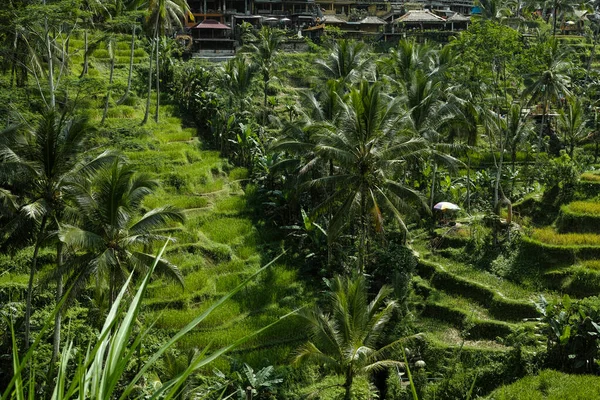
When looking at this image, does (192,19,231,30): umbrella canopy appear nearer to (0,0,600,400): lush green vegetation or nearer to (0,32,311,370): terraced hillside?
(0,0,600,400): lush green vegetation

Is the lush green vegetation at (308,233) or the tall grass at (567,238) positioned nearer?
the lush green vegetation at (308,233)

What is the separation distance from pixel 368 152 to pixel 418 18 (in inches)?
1361

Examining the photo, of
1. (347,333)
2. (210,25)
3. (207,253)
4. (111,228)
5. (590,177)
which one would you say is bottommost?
(207,253)

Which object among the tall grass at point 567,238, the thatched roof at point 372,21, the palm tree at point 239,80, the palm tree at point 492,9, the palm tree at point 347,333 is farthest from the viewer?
the thatched roof at point 372,21

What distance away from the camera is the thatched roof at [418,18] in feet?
167

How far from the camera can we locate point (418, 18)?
51.2 metres

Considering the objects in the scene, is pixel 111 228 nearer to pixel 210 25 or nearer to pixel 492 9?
pixel 210 25

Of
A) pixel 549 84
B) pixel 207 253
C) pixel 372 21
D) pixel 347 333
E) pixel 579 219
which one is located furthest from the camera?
pixel 372 21

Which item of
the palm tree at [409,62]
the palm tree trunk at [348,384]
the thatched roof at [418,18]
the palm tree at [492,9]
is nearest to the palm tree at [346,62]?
the palm tree at [409,62]

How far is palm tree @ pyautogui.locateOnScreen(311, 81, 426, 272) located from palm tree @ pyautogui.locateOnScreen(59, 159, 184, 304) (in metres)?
5.71

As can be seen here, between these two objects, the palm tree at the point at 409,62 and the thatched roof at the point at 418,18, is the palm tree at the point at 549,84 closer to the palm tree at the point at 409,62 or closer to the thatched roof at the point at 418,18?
the palm tree at the point at 409,62

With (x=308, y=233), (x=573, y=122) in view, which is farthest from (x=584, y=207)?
(x=308, y=233)

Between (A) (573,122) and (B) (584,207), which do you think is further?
(A) (573,122)

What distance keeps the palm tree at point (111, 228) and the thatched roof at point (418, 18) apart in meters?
38.7
